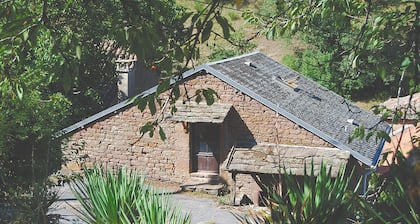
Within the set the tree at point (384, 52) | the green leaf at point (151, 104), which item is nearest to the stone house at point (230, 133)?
the tree at point (384, 52)

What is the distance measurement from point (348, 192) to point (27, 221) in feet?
16.7

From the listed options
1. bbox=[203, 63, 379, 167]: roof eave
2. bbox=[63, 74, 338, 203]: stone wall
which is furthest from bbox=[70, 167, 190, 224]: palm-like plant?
bbox=[63, 74, 338, 203]: stone wall

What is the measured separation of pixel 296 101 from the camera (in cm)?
2056

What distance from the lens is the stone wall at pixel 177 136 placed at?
763 inches

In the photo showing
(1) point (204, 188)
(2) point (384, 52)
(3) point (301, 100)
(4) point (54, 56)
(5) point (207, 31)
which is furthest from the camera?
(3) point (301, 100)

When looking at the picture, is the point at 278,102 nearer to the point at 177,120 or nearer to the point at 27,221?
the point at 177,120

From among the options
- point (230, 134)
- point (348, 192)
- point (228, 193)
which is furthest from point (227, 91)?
point (348, 192)

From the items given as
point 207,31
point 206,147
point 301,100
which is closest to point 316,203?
point 207,31

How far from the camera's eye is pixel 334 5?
21.2 feet

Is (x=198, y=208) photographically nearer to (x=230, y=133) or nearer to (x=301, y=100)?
(x=230, y=133)

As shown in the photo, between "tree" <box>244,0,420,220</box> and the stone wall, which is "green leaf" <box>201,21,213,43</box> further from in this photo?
the stone wall

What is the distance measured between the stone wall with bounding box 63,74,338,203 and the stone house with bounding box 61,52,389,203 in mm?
29

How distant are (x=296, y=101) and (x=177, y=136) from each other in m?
3.90

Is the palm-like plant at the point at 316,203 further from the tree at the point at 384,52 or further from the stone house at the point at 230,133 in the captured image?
the stone house at the point at 230,133
